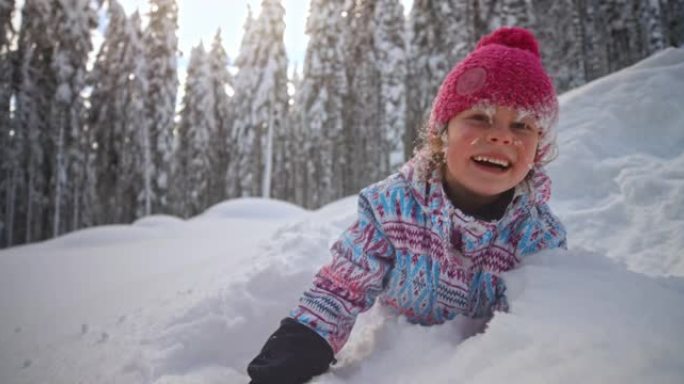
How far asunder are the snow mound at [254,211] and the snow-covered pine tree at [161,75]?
632 inches

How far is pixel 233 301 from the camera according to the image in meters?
2.47

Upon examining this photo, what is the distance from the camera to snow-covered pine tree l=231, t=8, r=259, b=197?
2527cm

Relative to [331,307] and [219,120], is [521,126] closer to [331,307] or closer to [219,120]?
[331,307]

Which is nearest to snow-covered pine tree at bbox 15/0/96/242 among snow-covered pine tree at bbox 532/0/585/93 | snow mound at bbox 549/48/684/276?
snow mound at bbox 549/48/684/276

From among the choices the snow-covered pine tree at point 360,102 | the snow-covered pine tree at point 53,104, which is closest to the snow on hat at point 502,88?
the snow-covered pine tree at point 360,102

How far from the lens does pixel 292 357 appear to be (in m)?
1.48

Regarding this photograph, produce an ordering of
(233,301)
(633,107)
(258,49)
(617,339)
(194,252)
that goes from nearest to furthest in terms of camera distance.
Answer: (617,339), (233,301), (633,107), (194,252), (258,49)

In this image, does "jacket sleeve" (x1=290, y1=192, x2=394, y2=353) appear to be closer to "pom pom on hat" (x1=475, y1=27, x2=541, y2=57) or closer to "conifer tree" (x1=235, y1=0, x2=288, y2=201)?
"pom pom on hat" (x1=475, y1=27, x2=541, y2=57)

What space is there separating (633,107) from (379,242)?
4.08 m

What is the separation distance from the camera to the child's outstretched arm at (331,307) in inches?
58.6

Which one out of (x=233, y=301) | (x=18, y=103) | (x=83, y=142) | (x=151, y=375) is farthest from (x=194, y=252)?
(x=18, y=103)

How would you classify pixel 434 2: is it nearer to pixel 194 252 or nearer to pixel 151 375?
pixel 194 252

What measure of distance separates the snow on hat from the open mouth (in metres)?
0.23

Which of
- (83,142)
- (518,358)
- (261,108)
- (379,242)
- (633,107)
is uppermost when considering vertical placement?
(261,108)
